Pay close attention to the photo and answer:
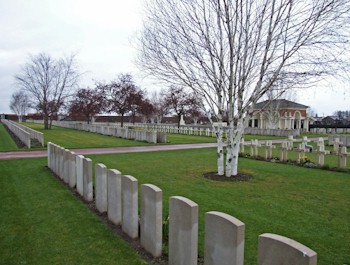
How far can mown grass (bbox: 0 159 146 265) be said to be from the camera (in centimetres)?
452

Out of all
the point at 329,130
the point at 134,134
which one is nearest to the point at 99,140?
the point at 134,134

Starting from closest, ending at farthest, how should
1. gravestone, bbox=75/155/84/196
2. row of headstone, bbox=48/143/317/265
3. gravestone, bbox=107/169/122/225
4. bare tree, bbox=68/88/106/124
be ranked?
row of headstone, bbox=48/143/317/265 < gravestone, bbox=107/169/122/225 < gravestone, bbox=75/155/84/196 < bare tree, bbox=68/88/106/124

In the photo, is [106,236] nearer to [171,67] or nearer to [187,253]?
[187,253]

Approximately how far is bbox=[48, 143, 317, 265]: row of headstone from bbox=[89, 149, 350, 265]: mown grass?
87cm

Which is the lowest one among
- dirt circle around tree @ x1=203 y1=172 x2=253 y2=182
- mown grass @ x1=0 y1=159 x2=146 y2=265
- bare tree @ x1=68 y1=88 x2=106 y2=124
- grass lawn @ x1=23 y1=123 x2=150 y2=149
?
mown grass @ x1=0 y1=159 x2=146 y2=265

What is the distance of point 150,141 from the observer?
80.5 feet

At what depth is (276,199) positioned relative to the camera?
7.70m

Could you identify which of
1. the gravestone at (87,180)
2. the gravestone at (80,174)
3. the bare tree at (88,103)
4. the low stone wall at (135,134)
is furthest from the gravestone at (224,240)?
the bare tree at (88,103)

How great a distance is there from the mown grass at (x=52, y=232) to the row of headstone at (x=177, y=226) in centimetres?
32

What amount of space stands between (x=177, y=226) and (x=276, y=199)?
449 centimetres

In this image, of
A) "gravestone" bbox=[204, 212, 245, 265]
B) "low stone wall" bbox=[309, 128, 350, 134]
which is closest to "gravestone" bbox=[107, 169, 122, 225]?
"gravestone" bbox=[204, 212, 245, 265]

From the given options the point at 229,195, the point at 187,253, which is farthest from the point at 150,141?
the point at 187,253

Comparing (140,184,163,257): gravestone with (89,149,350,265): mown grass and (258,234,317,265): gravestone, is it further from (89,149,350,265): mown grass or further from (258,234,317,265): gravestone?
(258,234,317,265): gravestone

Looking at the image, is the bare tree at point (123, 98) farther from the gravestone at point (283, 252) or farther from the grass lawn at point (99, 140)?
the gravestone at point (283, 252)
